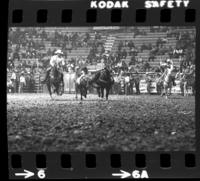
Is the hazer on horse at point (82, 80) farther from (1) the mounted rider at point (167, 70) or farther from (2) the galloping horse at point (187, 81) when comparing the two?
(2) the galloping horse at point (187, 81)

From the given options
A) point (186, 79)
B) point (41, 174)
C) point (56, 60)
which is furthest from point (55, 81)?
point (186, 79)

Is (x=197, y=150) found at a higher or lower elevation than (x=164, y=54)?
lower

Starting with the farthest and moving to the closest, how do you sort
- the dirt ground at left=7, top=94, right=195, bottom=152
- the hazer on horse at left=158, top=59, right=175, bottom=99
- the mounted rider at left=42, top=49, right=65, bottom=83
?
the mounted rider at left=42, top=49, right=65, bottom=83
the hazer on horse at left=158, top=59, right=175, bottom=99
the dirt ground at left=7, top=94, right=195, bottom=152

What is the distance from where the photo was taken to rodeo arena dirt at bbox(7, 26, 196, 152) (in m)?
12.8

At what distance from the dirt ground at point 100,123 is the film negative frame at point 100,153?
0.14 metres

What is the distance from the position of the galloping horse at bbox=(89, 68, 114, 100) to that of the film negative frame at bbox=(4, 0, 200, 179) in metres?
0.93

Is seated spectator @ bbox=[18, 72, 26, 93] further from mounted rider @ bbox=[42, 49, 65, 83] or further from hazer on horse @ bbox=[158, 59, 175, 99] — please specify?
hazer on horse @ bbox=[158, 59, 175, 99]

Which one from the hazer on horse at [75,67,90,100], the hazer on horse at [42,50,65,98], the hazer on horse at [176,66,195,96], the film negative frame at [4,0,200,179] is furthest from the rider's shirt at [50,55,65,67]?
the hazer on horse at [176,66,195,96]

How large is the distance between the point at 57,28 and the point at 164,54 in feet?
6.69

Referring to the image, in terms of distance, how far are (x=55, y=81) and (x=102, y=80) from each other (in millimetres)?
882

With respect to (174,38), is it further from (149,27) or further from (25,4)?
(25,4)

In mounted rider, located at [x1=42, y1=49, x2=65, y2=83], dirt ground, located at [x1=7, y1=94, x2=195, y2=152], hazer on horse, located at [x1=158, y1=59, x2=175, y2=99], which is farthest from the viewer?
mounted rider, located at [x1=42, y1=49, x2=65, y2=83]

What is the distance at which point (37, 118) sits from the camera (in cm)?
1302

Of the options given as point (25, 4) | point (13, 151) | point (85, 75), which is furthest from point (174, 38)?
point (13, 151)
